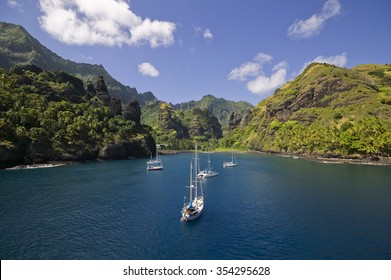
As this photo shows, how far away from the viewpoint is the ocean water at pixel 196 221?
4556 centimetres

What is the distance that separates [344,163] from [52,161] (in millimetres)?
196648

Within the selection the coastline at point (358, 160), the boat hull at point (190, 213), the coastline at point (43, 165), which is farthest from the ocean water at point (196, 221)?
the coastline at point (358, 160)

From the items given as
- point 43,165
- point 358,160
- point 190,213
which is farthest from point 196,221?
point 358,160

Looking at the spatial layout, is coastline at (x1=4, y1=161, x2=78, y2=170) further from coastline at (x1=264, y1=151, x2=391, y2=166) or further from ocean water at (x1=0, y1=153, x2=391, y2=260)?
coastline at (x1=264, y1=151, x2=391, y2=166)

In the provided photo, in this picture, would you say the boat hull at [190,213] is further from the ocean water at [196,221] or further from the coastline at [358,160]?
the coastline at [358,160]

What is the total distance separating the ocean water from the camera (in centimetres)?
4556

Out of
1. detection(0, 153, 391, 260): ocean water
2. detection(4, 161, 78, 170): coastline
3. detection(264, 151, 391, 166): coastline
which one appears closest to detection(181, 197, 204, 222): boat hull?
detection(0, 153, 391, 260): ocean water

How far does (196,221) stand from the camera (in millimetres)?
61156

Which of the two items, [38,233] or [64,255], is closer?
[64,255]

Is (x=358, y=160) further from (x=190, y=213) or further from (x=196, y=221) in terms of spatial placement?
(x=190, y=213)

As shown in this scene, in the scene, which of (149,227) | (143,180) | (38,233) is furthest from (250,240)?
(143,180)

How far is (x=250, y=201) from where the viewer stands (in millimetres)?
80188

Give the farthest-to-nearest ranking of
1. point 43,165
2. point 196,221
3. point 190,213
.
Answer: point 43,165 → point 196,221 → point 190,213

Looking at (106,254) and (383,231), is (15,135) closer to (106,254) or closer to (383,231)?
(106,254)
